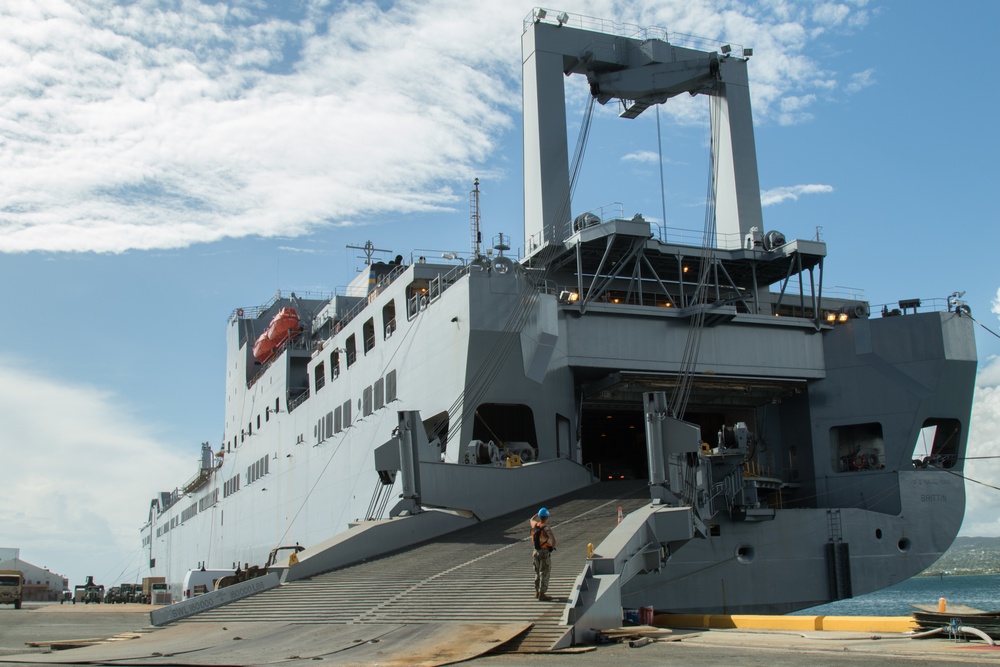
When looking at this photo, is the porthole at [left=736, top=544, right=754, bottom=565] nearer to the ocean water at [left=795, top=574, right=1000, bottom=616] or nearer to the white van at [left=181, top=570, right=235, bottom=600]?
the ocean water at [left=795, top=574, right=1000, bottom=616]

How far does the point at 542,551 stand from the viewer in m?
12.2

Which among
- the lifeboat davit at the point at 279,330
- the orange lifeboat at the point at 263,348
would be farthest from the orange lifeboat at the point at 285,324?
the orange lifeboat at the point at 263,348

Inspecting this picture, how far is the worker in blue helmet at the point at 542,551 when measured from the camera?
39.6 ft

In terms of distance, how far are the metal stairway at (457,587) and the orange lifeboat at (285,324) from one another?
23.4 m

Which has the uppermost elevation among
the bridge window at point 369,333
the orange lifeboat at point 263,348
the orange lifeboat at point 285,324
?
the orange lifeboat at point 285,324

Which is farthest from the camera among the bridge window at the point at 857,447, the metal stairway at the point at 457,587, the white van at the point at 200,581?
the white van at the point at 200,581

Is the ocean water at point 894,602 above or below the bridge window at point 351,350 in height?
below

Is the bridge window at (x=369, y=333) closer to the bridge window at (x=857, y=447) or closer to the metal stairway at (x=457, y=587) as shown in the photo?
the metal stairway at (x=457, y=587)

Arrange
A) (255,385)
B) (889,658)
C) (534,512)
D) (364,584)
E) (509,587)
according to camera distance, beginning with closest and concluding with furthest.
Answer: (889,658) < (509,587) < (364,584) < (534,512) < (255,385)

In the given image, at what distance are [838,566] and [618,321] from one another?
8239 mm

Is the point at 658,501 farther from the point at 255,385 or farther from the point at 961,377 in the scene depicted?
the point at 255,385

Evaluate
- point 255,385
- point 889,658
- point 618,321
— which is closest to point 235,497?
point 255,385

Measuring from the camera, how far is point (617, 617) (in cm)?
1241

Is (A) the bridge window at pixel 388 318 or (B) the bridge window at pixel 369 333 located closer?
(A) the bridge window at pixel 388 318
